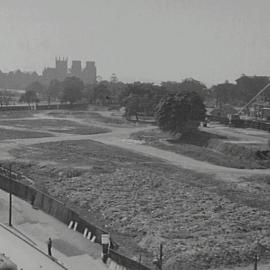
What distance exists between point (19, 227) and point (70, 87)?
103 meters

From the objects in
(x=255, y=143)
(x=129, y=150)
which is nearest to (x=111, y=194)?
(x=129, y=150)

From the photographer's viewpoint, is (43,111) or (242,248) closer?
(242,248)

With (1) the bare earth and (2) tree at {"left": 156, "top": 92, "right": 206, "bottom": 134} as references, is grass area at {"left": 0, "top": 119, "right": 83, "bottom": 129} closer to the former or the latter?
(1) the bare earth

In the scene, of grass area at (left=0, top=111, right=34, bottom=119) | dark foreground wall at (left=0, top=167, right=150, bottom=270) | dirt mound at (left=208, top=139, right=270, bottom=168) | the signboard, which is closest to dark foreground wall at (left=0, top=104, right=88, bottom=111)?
grass area at (left=0, top=111, right=34, bottom=119)

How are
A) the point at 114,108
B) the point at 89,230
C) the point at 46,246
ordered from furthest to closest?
the point at 114,108, the point at 89,230, the point at 46,246

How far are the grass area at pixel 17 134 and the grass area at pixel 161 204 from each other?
Result: 1644 cm

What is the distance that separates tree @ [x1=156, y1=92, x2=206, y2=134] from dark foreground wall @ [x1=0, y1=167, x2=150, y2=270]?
30.0 metres

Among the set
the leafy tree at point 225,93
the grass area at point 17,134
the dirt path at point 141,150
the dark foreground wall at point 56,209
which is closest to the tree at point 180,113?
the dirt path at point 141,150

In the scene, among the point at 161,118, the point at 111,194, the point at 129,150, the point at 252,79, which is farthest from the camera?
the point at 252,79

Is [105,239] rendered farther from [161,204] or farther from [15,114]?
[15,114]

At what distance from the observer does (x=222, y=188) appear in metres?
40.0

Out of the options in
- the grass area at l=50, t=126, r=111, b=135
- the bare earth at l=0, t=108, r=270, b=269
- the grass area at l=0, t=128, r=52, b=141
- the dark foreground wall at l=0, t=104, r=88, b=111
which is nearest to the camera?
the bare earth at l=0, t=108, r=270, b=269

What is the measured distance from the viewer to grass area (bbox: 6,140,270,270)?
26969 millimetres

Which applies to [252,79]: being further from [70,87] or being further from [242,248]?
[242,248]
